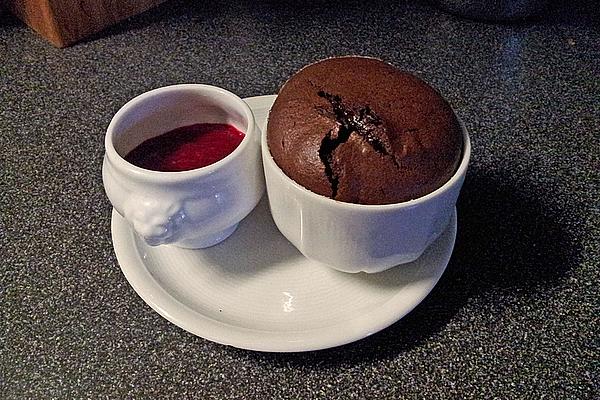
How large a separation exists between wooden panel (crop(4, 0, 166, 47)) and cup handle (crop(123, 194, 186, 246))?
0.53 meters

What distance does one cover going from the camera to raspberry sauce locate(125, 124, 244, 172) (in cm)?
60

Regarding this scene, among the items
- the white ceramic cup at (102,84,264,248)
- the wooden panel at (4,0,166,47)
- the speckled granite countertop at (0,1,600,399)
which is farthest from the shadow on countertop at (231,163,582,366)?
the wooden panel at (4,0,166,47)

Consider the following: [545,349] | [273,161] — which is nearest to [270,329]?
[273,161]

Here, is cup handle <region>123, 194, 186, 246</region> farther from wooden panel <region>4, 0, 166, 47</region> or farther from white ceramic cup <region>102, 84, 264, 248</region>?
wooden panel <region>4, 0, 166, 47</region>

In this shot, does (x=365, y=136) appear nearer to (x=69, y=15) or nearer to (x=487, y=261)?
(x=487, y=261)

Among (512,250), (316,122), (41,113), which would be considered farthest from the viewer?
(41,113)

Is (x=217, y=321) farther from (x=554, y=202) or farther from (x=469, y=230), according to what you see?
(x=554, y=202)

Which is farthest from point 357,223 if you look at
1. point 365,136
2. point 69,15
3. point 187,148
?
point 69,15

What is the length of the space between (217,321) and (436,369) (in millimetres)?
198

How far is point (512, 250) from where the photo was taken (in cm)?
66

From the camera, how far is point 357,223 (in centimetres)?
52

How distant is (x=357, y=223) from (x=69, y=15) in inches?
26.4

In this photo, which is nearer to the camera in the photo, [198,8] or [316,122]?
[316,122]

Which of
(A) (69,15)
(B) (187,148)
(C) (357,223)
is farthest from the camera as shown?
(A) (69,15)
